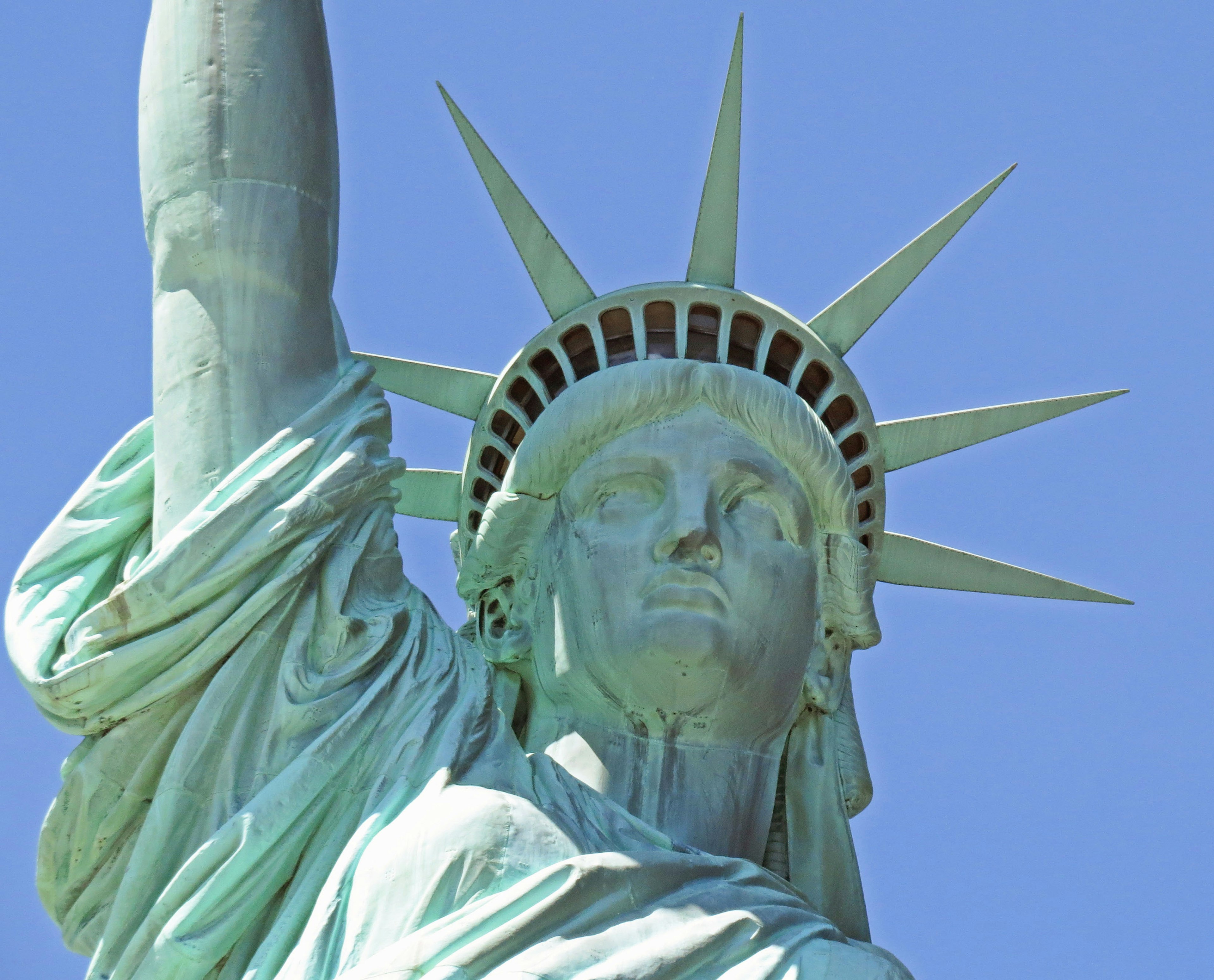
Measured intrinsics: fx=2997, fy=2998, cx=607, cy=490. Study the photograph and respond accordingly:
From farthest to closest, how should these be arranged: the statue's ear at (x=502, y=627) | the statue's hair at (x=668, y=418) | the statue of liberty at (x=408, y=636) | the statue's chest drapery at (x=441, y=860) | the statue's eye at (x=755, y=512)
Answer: the statue's ear at (x=502, y=627) < the statue's hair at (x=668, y=418) < the statue's eye at (x=755, y=512) < the statue of liberty at (x=408, y=636) < the statue's chest drapery at (x=441, y=860)

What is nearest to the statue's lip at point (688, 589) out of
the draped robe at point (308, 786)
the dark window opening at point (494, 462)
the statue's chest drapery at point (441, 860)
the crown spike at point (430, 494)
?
the draped robe at point (308, 786)

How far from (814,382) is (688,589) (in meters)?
1.52

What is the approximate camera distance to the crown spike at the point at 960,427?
1241 centimetres

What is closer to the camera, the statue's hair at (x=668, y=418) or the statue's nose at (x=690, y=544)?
the statue's nose at (x=690, y=544)

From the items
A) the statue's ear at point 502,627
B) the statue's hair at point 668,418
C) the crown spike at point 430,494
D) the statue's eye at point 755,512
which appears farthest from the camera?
the crown spike at point 430,494

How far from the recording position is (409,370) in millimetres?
12516

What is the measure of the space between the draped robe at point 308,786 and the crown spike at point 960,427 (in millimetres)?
2464

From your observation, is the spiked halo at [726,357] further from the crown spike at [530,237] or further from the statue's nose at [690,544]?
the statue's nose at [690,544]

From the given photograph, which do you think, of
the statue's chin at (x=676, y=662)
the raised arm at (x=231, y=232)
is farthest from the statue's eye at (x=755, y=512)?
the raised arm at (x=231, y=232)

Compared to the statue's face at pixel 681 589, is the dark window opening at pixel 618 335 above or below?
above

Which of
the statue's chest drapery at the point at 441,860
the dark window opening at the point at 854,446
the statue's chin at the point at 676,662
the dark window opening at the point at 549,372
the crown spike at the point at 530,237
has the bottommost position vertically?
the statue's chest drapery at the point at 441,860

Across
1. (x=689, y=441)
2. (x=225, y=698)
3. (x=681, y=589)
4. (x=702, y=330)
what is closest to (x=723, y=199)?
(x=702, y=330)

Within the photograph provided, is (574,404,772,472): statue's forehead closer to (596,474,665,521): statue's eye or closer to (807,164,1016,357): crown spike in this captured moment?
(596,474,665,521): statue's eye

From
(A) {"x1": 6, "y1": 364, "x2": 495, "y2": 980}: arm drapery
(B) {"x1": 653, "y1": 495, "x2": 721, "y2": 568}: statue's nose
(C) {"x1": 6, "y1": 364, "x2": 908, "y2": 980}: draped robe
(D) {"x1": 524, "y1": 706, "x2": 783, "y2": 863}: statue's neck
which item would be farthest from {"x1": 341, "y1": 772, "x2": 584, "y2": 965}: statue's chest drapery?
(B) {"x1": 653, "y1": 495, "x2": 721, "y2": 568}: statue's nose
